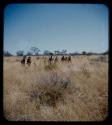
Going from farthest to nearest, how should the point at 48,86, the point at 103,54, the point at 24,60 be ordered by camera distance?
the point at 48,86
the point at 24,60
the point at 103,54

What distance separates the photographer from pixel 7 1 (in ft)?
8.07

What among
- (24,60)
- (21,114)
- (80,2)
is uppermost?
(80,2)

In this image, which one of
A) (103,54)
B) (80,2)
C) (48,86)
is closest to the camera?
(80,2)

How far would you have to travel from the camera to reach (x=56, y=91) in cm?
321

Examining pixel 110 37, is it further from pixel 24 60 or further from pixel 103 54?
pixel 24 60

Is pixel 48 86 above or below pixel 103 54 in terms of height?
below

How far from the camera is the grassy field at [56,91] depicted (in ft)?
8.59

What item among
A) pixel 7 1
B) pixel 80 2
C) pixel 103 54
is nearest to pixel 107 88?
pixel 103 54

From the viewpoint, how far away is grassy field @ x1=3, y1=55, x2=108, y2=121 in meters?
2.62

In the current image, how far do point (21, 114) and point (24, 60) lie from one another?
590 mm

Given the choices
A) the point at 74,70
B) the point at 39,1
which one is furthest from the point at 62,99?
the point at 39,1

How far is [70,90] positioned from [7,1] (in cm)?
119

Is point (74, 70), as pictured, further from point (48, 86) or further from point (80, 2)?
point (80, 2)

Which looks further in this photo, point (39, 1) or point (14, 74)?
point (14, 74)
